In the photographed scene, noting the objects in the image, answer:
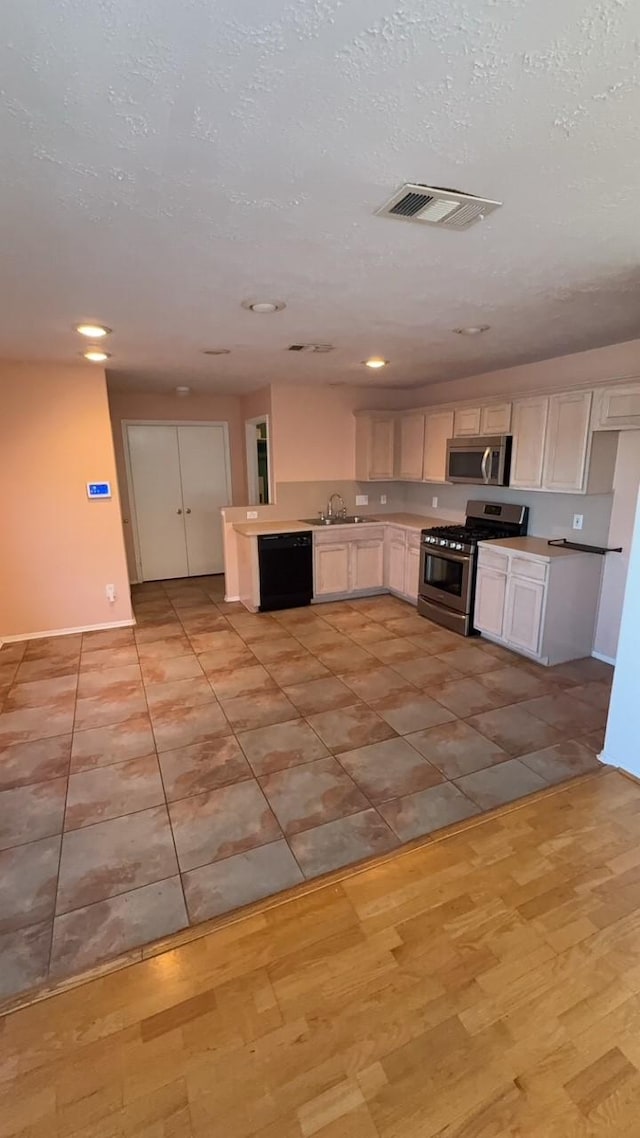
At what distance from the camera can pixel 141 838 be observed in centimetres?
224

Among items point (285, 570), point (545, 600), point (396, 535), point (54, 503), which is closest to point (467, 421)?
point (396, 535)

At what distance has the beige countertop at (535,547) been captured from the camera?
381 centimetres

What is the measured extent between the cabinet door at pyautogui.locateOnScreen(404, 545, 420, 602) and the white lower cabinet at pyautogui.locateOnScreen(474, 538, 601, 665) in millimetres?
1056

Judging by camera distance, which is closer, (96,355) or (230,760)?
(230,760)

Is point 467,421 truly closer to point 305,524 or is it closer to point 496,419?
point 496,419

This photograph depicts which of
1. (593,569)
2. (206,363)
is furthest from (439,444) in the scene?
(206,363)

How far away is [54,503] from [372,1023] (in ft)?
14.5

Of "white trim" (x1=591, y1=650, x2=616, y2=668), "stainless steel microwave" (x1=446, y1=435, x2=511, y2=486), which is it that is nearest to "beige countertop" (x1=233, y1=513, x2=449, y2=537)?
"stainless steel microwave" (x1=446, y1=435, x2=511, y2=486)

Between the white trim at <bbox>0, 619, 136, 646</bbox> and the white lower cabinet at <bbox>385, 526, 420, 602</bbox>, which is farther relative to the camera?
the white lower cabinet at <bbox>385, 526, 420, 602</bbox>

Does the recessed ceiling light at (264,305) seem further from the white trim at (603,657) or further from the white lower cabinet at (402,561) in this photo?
the white trim at (603,657)

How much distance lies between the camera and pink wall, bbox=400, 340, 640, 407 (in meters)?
3.64

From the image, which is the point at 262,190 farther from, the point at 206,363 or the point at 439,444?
the point at 439,444

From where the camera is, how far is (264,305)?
2.65 metres

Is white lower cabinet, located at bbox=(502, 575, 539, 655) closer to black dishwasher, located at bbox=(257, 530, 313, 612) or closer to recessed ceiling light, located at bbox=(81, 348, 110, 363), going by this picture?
black dishwasher, located at bbox=(257, 530, 313, 612)
